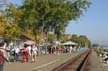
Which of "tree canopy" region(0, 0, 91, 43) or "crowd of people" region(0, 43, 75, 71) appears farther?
"tree canopy" region(0, 0, 91, 43)

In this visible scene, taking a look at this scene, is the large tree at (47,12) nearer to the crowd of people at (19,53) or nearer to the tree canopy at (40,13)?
the tree canopy at (40,13)

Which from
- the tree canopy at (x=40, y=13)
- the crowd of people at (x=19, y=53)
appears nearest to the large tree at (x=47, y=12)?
the tree canopy at (x=40, y=13)

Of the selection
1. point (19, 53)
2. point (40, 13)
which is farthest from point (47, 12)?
point (19, 53)

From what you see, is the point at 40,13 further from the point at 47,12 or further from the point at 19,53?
the point at 19,53

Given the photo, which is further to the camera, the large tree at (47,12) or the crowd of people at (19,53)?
the large tree at (47,12)

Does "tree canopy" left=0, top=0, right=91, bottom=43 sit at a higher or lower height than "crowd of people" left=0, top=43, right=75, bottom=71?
higher

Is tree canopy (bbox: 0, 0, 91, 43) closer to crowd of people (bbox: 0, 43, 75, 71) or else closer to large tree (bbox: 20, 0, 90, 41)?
large tree (bbox: 20, 0, 90, 41)

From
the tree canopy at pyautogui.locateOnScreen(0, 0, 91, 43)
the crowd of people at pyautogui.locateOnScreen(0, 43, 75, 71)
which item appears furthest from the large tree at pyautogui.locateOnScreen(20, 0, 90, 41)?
the crowd of people at pyautogui.locateOnScreen(0, 43, 75, 71)

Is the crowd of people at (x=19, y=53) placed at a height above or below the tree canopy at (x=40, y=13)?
below

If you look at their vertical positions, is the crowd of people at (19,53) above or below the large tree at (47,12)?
below

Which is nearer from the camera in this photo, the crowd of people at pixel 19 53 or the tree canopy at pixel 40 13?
the crowd of people at pixel 19 53

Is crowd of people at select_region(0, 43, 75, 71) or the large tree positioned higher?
the large tree

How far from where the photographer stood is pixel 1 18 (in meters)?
56.2

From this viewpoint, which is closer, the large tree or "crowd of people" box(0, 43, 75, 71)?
"crowd of people" box(0, 43, 75, 71)
